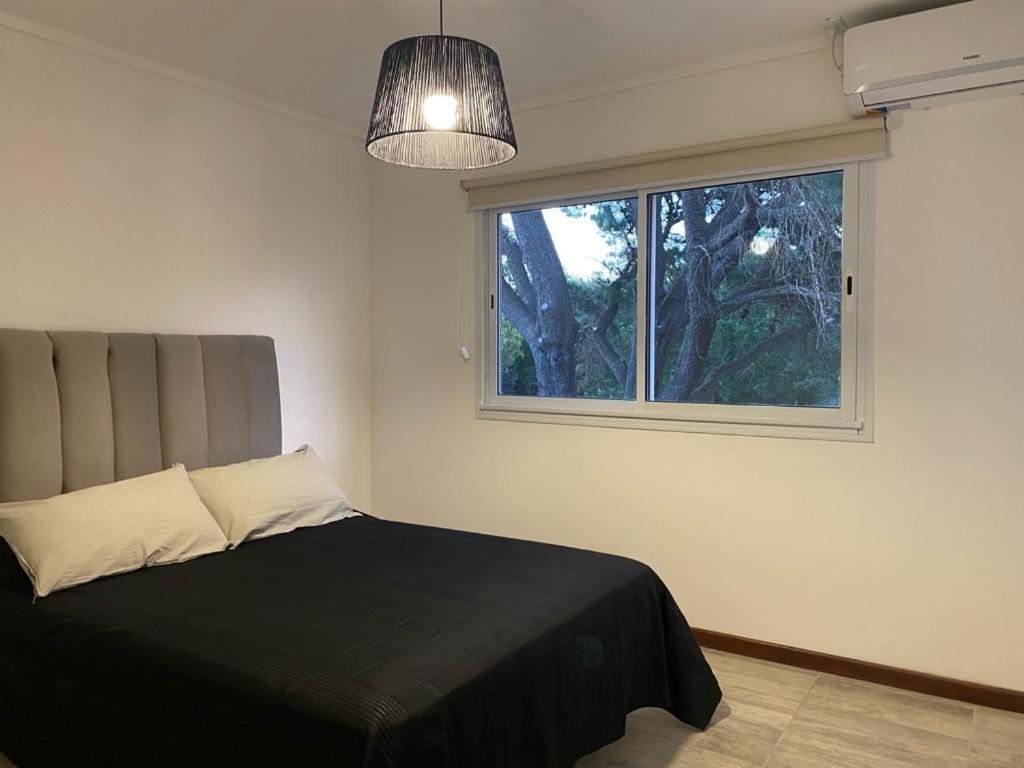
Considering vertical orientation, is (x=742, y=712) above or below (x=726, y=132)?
below

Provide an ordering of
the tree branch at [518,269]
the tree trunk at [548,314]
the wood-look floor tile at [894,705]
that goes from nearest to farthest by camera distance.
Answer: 1. the wood-look floor tile at [894,705]
2. the tree trunk at [548,314]
3. the tree branch at [518,269]

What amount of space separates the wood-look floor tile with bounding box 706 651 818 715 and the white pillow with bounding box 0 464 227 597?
6.45 feet

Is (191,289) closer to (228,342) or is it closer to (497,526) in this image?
(228,342)

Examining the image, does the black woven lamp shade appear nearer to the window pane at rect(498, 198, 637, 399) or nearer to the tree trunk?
the window pane at rect(498, 198, 637, 399)

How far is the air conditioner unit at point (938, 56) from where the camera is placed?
246cm

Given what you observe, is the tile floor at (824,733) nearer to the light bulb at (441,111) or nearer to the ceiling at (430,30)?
the light bulb at (441,111)

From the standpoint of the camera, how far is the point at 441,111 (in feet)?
6.82

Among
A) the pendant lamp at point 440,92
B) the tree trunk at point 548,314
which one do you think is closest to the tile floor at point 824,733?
the tree trunk at point 548,314

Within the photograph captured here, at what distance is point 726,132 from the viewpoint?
126 inches

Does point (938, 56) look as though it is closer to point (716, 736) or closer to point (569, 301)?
point (569, 301)

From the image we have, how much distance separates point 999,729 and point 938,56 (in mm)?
2239

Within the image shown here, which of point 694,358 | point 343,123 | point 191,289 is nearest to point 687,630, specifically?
point 694,358

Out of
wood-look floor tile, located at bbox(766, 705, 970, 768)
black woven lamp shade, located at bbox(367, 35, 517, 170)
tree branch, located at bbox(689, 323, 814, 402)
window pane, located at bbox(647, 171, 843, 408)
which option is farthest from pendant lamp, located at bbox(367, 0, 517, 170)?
wood-look floor tile, located at bbox(766, 705, 970, 768)

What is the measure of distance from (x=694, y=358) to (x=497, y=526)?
1.29 metres
